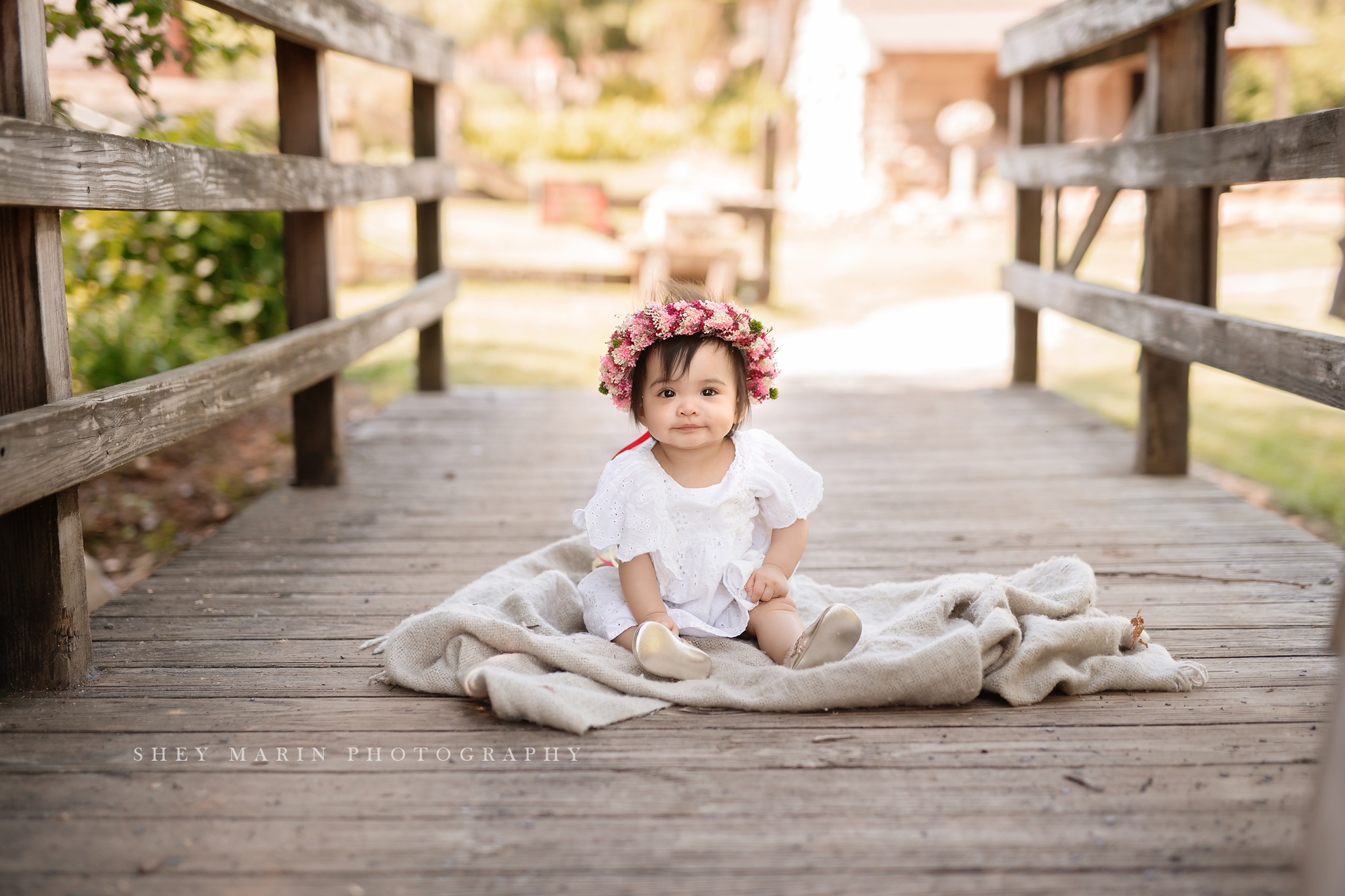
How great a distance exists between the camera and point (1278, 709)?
254 centimetres

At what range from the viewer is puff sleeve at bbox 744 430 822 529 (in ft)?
9.72

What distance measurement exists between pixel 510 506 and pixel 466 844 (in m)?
2.44

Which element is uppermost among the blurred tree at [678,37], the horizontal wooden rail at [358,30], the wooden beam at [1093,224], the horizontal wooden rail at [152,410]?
the blurred tree at [678,37]

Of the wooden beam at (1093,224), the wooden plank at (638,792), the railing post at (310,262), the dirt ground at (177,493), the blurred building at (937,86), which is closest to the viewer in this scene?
the wooden plank at (638,792)

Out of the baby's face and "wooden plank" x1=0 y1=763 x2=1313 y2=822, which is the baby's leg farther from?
"wooden plank" x1=0 y1=763 x2=1313 y2=822

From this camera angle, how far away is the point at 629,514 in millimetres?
2857

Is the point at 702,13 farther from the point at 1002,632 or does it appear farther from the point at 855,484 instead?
the point at 1002,632

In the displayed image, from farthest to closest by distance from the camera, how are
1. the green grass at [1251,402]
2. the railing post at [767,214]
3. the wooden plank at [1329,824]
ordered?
1. the railing post at [767,214]
2. the green grass at [1251,402]
3. the wooden plank at [1329,824]

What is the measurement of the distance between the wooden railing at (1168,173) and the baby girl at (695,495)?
4.08 feet

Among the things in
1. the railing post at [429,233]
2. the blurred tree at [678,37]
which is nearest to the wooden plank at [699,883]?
the railing post at [429,233]

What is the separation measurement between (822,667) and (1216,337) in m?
2.17

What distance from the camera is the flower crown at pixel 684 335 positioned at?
283 centimetres

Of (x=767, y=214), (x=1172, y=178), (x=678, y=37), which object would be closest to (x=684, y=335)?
(x=1172, y=178)

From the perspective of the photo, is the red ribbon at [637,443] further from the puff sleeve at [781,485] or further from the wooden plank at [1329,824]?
the wooden plank at [1329,824]
